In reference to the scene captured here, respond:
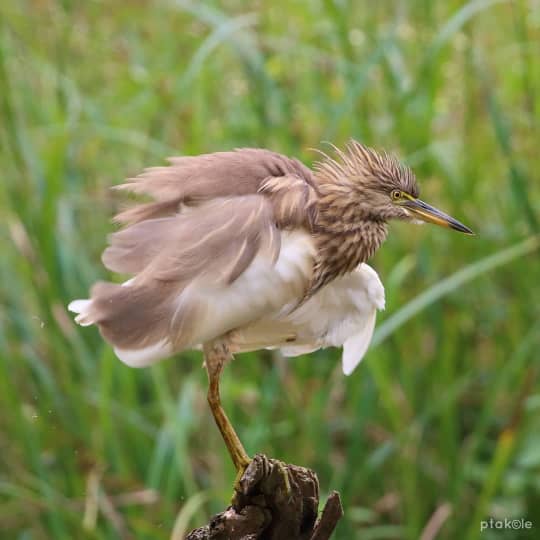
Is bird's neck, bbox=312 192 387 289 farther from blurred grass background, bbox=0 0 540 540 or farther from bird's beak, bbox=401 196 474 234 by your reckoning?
blurred grass background, bbox=0 0 540 540

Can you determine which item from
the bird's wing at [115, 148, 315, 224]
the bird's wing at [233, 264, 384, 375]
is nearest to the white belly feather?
the bird's wing at [233, 264, 384, 375]

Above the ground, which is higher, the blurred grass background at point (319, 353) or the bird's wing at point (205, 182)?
the bird's wing at point (205, 182)

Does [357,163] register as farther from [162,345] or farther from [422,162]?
[422,162]

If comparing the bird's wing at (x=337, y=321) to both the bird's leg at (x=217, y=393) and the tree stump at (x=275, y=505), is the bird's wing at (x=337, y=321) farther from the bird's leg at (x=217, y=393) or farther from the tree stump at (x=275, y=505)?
the tree stump at (x=275, y=505)

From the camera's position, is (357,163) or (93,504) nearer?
(357,163)

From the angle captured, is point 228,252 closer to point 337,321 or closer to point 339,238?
point 339,238

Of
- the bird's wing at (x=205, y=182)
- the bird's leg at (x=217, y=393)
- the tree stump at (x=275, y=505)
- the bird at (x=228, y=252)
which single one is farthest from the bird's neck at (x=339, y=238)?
the tree stump at (x=275, y=505)

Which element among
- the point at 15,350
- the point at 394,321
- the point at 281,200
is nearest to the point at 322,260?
the point at 281,200
